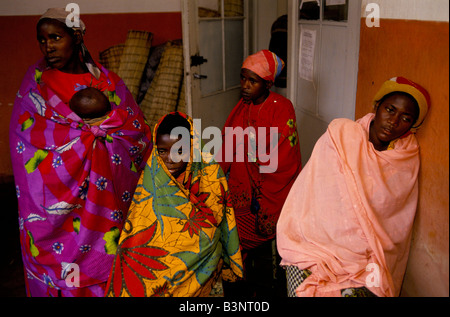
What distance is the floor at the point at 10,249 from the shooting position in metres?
2.73

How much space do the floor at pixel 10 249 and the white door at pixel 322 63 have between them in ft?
7.94

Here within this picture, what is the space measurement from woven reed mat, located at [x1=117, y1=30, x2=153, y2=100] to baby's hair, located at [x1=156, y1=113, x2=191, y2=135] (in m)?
2.88

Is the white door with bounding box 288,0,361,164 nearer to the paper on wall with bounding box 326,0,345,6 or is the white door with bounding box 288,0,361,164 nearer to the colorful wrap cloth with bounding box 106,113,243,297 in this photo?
the paper on wall with bounding box 326,0,345,6

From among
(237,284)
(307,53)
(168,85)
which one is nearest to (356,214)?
(237,284)

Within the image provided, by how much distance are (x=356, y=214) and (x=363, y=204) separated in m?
0.05

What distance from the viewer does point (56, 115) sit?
2008 millimetres

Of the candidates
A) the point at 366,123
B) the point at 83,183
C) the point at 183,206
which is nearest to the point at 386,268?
the point at 366,123

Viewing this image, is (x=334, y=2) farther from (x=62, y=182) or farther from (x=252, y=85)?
(x=62, y=182)

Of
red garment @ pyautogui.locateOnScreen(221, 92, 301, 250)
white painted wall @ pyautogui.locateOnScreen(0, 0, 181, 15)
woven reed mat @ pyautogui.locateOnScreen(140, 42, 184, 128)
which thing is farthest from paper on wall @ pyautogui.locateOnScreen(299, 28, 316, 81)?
white painted wall @ pyautogui.locateOnScreen(0, 0, 181, 15)

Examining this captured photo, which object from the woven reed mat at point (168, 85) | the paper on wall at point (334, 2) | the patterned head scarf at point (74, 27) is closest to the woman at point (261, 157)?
the paper on wall at point (334, 2)

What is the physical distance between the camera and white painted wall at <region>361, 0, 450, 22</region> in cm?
119

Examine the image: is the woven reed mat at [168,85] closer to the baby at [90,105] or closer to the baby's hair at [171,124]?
the baby at [90,105]

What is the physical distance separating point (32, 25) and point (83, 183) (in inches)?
116

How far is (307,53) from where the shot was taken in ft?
10.6
